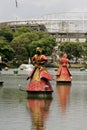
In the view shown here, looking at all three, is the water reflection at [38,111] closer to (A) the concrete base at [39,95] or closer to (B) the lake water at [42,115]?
(B) the lake water at [42,115]

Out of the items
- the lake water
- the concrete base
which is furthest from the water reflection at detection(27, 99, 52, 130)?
the concrete base

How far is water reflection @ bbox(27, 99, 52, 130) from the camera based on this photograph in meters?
18.9

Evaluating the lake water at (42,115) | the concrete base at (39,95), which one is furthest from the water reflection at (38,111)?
the concrete base at (39,95)

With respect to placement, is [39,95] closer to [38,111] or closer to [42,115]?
[38,111]

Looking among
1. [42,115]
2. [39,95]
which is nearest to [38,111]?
[42,115]

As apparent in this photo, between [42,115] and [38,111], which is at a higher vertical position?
[42,115]

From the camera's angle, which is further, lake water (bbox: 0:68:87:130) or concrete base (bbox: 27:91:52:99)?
concrete base (bbox: 27:91:52:99)

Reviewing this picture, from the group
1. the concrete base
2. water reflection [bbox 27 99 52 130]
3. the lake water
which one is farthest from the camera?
the concrete base

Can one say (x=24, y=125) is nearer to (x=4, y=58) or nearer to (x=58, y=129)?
(x=58, y=129)

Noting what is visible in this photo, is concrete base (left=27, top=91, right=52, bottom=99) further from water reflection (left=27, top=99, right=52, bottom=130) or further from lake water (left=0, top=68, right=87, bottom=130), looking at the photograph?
lake water (left=0, top=68, right=87, bottom=130)

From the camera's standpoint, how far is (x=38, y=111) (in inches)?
923

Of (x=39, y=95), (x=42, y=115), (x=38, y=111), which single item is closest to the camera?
(x=42, y=115)

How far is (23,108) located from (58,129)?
727 centimetres

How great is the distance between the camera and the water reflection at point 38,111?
744 inches
